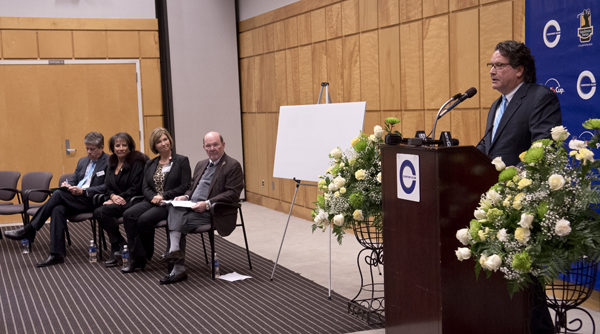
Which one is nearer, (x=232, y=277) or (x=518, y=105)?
(x=518, y=105)

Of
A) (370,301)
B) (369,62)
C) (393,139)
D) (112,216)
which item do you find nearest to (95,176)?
(112,216)

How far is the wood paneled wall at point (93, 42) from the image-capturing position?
28.6ft

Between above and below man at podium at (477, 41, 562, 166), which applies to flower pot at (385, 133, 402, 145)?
below

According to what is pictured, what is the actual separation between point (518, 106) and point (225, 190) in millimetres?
2956

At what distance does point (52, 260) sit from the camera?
19.3ft

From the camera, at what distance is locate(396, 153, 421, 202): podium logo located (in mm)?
2932

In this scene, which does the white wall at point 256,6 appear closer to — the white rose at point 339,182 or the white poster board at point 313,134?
the white poster board at point 313,134

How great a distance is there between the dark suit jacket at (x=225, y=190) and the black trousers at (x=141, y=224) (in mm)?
543

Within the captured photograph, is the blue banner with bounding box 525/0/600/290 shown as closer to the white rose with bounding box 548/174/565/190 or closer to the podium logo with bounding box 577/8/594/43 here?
the podium logo with bounding box 577/8/594/43

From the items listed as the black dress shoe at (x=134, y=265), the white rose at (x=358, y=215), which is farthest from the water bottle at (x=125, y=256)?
the white rose at (x=358, y=215)

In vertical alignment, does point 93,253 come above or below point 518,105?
below

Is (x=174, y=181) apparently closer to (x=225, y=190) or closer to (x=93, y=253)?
(x=225, y=190)

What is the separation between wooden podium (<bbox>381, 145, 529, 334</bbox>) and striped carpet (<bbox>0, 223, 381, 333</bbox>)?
99 centimetres

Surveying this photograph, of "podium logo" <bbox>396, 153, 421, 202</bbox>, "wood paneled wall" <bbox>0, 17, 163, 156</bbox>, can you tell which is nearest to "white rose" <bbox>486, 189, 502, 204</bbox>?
"podium logo" <bbox>396, 153, 421, 202</bbox>
